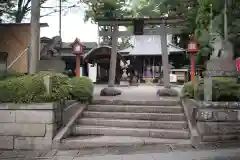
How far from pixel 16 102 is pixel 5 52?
721 cm

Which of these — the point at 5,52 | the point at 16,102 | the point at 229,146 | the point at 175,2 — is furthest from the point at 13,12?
the point at 229,146

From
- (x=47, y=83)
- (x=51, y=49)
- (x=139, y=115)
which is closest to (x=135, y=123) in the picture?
(x=139, y=115)

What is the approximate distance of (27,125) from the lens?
7.16m

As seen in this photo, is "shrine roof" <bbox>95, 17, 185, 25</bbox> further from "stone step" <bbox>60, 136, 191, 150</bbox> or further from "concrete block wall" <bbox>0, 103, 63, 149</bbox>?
"stone step" <bbox>60, 136, 191, 150</bbox>

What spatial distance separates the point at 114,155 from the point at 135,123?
1.92 meters

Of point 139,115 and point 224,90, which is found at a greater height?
point 224,90

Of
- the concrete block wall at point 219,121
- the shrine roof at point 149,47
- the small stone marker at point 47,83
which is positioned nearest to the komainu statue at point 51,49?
the small stone marker at point 47,83

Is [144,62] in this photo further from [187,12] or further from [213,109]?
[213,109]

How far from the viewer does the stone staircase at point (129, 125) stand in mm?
7168

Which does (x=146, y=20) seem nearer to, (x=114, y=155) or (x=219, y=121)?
(x=219, y=121)

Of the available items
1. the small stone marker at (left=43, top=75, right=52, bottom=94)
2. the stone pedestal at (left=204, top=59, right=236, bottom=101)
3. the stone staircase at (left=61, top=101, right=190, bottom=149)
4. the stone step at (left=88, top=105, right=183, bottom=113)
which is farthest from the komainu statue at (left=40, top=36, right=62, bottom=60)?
the stone pedestal at (left=204, top=59, right=236, bottom=101)

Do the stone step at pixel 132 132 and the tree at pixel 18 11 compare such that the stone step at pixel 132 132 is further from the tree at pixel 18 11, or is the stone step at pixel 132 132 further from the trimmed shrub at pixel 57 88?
the tree at pixel 18 11

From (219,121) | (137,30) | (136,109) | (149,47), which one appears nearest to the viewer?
(219,121)

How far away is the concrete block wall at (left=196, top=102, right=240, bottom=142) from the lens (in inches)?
283
